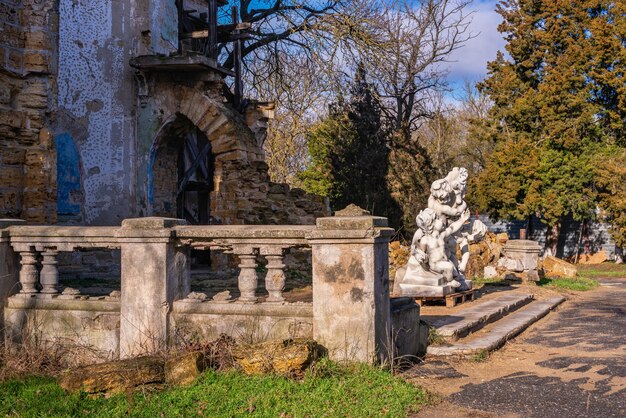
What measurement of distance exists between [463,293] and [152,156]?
7.36 metres

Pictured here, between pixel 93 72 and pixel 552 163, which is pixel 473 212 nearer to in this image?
pixel 552 163

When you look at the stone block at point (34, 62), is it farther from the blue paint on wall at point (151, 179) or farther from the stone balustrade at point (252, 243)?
the stone balustrade at point (252, 243)

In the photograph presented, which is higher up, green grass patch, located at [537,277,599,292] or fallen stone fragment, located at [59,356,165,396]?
fallen stone fragment, located at [59,356,165,396]

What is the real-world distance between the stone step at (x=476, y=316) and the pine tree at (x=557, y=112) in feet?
53.6

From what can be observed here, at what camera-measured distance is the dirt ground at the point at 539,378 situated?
5.34 m

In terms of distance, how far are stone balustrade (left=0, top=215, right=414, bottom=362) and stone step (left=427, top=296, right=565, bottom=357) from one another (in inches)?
49.9

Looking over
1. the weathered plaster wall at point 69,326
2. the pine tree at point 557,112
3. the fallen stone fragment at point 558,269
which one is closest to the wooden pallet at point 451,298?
the weathered plaster wall at point 69,326

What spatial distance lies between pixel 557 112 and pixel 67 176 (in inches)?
797

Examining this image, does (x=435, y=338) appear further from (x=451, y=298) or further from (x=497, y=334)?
(x=451, y=298)

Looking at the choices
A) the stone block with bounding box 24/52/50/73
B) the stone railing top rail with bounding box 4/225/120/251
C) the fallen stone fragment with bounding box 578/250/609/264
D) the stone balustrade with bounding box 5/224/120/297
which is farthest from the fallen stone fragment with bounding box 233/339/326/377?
the fallen stone fragment with bounding box 578/250/609/264

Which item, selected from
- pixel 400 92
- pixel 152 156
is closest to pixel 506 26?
pixel 400 92

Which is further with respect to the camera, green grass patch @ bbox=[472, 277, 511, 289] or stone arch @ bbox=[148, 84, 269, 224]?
stone arch @ bbox=[148, 84, 269, 224]

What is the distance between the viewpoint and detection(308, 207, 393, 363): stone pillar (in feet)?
19.2

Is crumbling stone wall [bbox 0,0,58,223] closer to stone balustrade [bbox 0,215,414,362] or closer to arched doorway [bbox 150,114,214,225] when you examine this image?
arched doorway [bbox 150,114,214,225]
